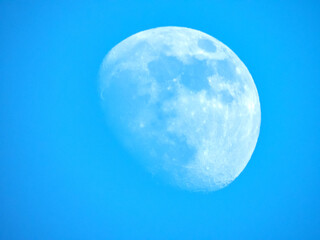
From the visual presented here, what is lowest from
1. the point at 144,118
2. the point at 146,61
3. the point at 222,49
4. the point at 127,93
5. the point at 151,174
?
the point at 151,174

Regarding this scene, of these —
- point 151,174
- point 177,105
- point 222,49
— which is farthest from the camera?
point 222,49

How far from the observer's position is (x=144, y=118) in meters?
4.53

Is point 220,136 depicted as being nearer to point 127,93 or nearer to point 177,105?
point 177,105

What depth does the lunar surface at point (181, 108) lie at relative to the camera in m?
4.53

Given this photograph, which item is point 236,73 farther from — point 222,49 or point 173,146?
point 173,146

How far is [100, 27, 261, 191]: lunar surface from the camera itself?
453 centimetres

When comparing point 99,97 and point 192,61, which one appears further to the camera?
point 99,97

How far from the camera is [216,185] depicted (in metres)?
5.16

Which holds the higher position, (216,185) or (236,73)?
(236,73)

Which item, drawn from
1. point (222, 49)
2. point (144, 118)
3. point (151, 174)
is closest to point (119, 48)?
point (144, 118)

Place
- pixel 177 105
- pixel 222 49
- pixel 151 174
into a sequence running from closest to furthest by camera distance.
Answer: pixel 177 105 → pixel 151 174 → pixel 222 49

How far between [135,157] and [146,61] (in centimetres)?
178

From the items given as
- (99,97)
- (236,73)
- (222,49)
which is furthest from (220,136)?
(99,97)

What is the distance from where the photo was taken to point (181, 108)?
14.8 feet
